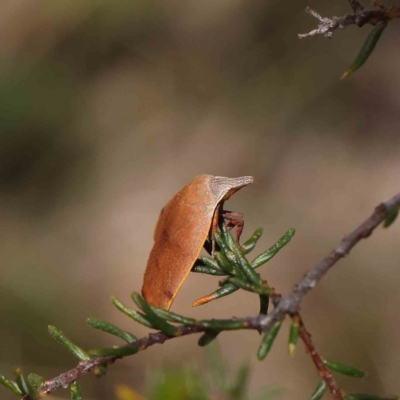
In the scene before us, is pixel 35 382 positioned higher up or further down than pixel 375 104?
further down

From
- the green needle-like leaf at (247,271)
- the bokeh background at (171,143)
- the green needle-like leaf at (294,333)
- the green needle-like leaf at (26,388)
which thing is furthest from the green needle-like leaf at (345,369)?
the bokeh background at (171,143)

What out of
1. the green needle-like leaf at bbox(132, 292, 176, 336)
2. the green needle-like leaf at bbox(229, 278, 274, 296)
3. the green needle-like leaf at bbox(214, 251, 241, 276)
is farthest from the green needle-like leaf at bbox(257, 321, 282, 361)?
the green needle-like leaf at bbox(214, 251, 241, 276)

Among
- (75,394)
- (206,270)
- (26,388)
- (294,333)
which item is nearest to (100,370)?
(75,394)

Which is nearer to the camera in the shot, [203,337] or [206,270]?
[203,337]

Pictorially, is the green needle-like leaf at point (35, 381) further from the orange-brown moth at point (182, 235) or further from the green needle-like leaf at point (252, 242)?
the green needle-like leaf at point (252, 242)

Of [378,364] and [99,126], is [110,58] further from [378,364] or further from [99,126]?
[378,364]

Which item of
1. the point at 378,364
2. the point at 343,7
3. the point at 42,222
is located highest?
the point at 343,7

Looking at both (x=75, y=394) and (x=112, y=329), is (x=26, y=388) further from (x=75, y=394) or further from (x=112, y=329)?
(x=112, y=329)

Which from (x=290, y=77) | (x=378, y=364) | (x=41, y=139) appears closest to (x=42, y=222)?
(x=41, y=139)
